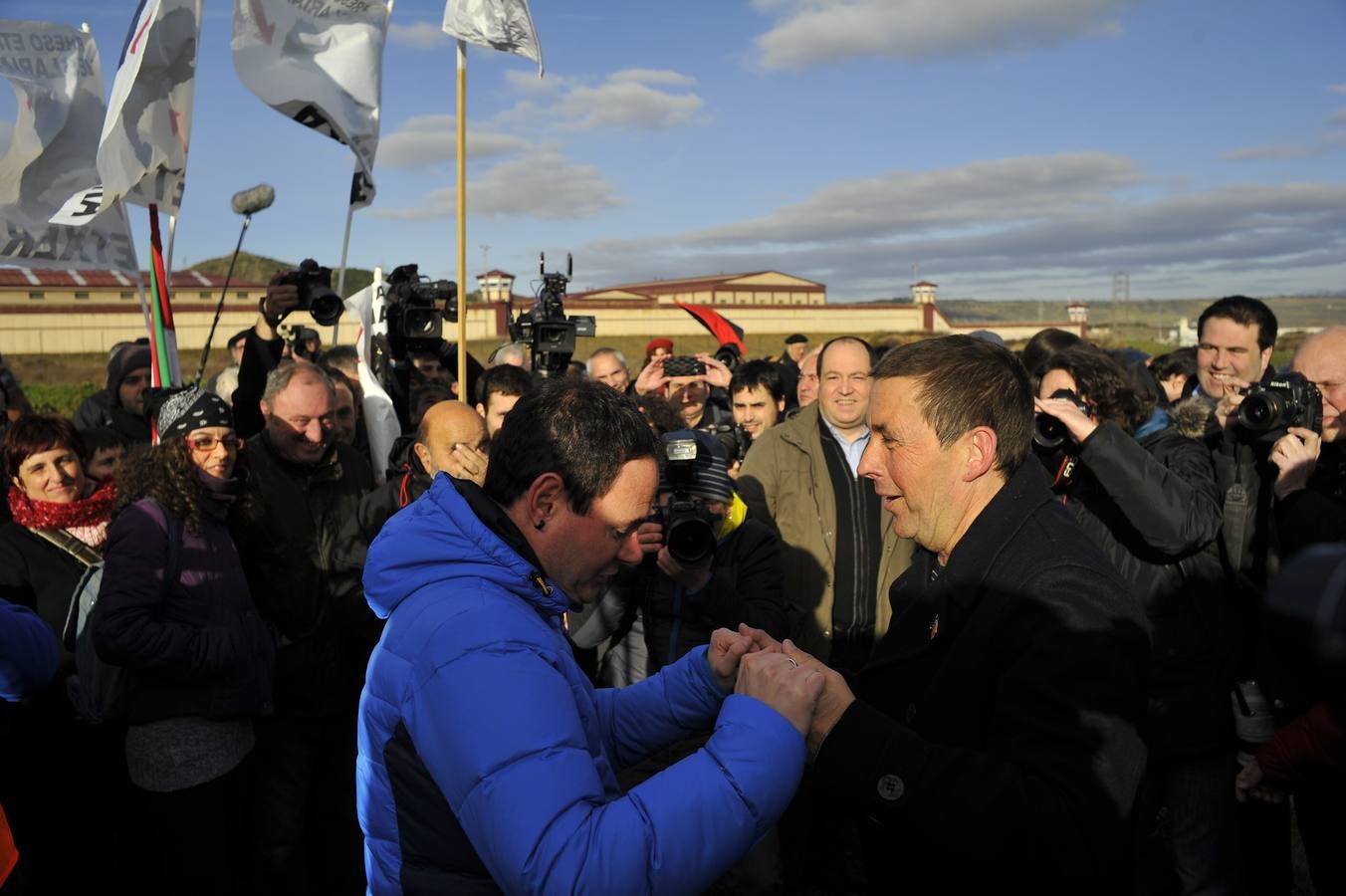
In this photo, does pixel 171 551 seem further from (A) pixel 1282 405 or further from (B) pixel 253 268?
(B) pixel 253 268

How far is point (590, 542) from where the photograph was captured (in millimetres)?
1911

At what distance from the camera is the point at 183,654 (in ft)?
10.9

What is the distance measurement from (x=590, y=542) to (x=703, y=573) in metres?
1.58

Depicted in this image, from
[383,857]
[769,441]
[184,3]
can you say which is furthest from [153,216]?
[383,857]

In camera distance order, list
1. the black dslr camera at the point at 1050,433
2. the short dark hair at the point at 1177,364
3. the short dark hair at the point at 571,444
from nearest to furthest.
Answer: the short dark hair at the point at 571,444 < the black dslr camera at the point at 1050,433 < the short dark hair at the point at 1177,364

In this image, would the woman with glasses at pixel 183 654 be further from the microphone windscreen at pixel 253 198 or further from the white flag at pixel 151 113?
the microphone windscreen at pixel 253 198

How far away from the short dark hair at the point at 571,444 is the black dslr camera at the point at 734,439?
2717mm

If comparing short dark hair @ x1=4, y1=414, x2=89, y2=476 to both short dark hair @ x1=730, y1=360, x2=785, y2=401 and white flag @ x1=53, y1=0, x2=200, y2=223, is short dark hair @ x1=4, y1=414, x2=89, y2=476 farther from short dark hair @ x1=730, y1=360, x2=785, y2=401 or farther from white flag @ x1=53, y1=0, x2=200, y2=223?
short dark hair @ x1=730, y1=360, x2=785, y2=401

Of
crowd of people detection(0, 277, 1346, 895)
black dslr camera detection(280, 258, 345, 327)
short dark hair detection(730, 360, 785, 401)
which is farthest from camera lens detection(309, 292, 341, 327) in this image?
short dark hair detection(730, 360, 785, 401)

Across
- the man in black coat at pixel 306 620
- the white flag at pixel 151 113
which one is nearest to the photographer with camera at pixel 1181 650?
the man in black coat at pixel 306 620

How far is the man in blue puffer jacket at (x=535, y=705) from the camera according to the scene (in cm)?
144

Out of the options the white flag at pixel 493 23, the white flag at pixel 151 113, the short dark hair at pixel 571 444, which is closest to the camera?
the short dark hair at pixel 571 444

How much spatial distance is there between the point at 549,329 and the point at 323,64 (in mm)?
2046

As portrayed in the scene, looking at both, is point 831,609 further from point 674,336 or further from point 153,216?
point 674,336
